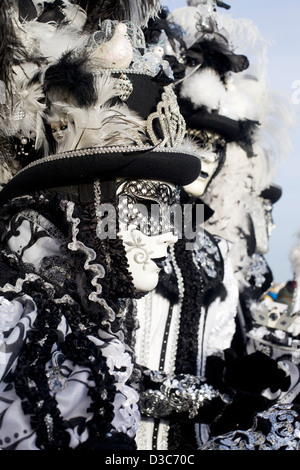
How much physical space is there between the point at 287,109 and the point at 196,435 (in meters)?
2.05

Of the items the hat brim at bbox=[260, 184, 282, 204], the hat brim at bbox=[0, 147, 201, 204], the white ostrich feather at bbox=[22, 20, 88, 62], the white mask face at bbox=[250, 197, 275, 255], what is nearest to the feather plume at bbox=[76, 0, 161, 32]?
the white ostrich feather at bbox=[22, 20, 88, 62]

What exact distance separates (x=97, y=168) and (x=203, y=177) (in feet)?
4.67

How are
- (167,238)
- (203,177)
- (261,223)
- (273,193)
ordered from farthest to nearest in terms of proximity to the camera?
1. (273,193)
2. (261,223)
3. (203,177)
4. (167,238)

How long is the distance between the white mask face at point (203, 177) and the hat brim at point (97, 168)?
1.16m

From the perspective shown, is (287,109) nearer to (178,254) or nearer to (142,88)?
(178,254)

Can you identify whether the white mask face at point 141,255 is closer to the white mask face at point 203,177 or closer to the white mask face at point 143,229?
the white mask face at point 143,229

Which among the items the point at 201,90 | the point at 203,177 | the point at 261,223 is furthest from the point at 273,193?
the point at 203,177

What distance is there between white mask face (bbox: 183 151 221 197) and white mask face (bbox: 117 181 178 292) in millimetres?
1190

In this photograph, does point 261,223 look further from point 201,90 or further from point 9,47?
point 9,47

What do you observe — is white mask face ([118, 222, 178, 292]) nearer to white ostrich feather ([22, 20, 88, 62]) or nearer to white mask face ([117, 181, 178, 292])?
white mask face ([117, 181, 178, 292])

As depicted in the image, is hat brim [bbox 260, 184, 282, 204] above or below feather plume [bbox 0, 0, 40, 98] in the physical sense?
above

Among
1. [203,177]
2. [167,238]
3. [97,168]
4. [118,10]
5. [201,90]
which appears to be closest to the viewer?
[97,168]

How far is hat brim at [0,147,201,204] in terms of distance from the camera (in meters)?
1.57

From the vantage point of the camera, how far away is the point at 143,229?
5.42 ft
